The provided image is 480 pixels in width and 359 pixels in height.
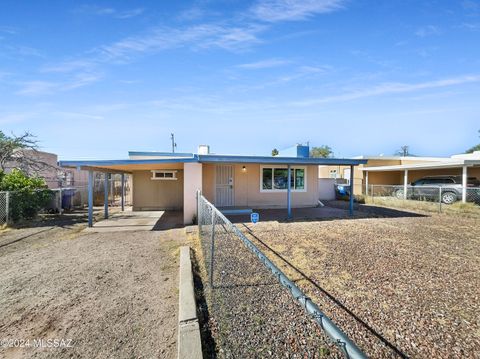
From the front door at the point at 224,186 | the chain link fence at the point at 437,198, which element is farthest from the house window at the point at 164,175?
the chain link fence at the point at 437,198

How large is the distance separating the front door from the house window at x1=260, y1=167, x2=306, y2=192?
1595mm

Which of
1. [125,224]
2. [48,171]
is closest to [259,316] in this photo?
[125,224]

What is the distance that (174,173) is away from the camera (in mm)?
12406

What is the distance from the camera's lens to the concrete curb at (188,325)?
226cm

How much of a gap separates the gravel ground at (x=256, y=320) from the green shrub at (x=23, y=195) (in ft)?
29.0

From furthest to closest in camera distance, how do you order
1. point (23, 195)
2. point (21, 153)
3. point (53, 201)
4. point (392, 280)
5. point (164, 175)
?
1. point (21, 153)
2. point (164, 175)
3. point (53, 201)
4. point (23, 195)
5. point (392, 280)

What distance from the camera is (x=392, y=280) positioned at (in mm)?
4102

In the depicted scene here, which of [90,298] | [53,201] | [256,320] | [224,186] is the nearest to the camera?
[256,320]

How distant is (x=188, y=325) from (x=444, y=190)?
1790 cm

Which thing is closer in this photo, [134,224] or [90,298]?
[90,298]

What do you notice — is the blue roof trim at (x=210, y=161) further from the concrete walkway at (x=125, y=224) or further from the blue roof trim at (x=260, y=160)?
the concrete walkway at (x=125, y=224)

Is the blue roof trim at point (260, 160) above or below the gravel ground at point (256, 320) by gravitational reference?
above

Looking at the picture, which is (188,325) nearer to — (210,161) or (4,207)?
(210,161)

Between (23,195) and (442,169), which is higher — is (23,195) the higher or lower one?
the lower one
